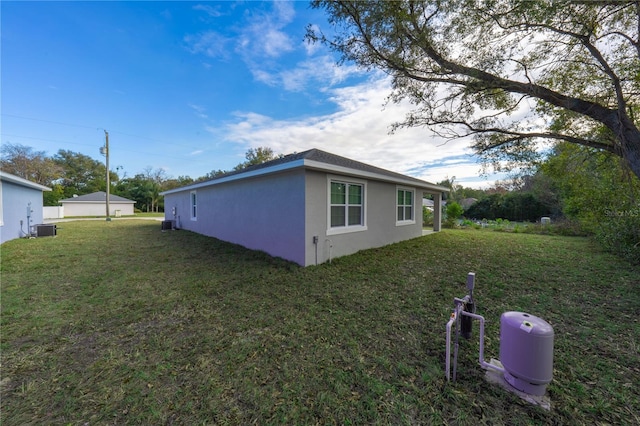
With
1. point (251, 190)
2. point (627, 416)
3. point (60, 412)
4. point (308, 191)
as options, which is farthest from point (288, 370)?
point (251, 190)

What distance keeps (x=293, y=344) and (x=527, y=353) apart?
2256 mm

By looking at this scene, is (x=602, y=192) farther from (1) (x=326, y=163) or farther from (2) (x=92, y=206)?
(2) (x=92, y=206)

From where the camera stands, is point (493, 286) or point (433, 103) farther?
point (433, 103)

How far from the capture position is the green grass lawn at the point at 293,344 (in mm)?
1945

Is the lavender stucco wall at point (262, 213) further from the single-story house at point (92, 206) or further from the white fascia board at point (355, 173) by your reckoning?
the single-story house at point (92, 206)

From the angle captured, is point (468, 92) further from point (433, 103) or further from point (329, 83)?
point (329, 83)

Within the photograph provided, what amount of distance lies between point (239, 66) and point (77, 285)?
9568mm

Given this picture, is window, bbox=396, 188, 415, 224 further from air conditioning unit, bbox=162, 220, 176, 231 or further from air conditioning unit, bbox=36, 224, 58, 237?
air conditioning unit, bbox=36, 224, 58, 237

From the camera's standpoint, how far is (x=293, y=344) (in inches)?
113

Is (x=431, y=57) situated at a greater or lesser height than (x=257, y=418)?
greater

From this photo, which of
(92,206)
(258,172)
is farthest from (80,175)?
(258,172)

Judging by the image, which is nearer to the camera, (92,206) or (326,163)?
(326,163)

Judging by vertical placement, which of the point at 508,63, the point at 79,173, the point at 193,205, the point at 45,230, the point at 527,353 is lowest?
the point at 527,353

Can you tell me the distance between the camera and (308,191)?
5719 millimetres
